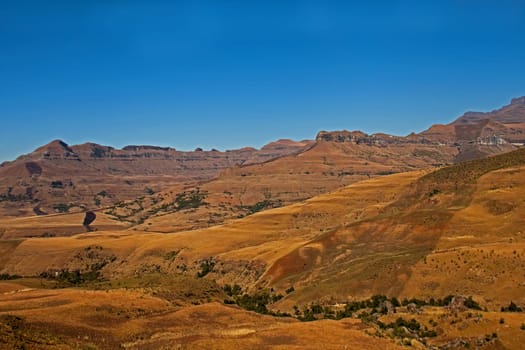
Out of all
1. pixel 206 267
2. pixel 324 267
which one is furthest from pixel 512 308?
pixel 206 267

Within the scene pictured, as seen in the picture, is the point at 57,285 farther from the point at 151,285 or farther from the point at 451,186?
the point at 451,186

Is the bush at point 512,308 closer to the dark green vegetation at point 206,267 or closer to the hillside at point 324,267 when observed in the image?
the hillside at point 324,267

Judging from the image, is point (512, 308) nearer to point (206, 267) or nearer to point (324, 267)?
point (324, 267)

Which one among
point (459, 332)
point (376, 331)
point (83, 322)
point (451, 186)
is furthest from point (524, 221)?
point (83, 322)

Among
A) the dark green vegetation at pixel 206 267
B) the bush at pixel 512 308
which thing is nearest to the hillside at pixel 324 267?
the dark green vegetation at pixel 206 267

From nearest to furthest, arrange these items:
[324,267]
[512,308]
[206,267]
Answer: [512,308] < [324,267] < [206,267]

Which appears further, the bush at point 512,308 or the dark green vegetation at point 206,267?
the dark green vegetation at point 206,267

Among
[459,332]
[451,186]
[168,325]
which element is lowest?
[459,332]

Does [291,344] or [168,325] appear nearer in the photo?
[291,344]

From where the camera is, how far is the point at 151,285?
6994 centimetres

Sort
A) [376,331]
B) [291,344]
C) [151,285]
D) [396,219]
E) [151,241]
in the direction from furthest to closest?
[151,241]
[396,219]
[151,285]
[376,331]
[291,344]

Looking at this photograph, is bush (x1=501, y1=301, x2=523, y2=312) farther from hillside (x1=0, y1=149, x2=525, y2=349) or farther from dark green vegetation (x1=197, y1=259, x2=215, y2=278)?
dark green vegetation (x1=197, y1=259, x2=215, y2=278)

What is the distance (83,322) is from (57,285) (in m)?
49.1

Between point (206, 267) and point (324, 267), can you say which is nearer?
point (324, 267)
